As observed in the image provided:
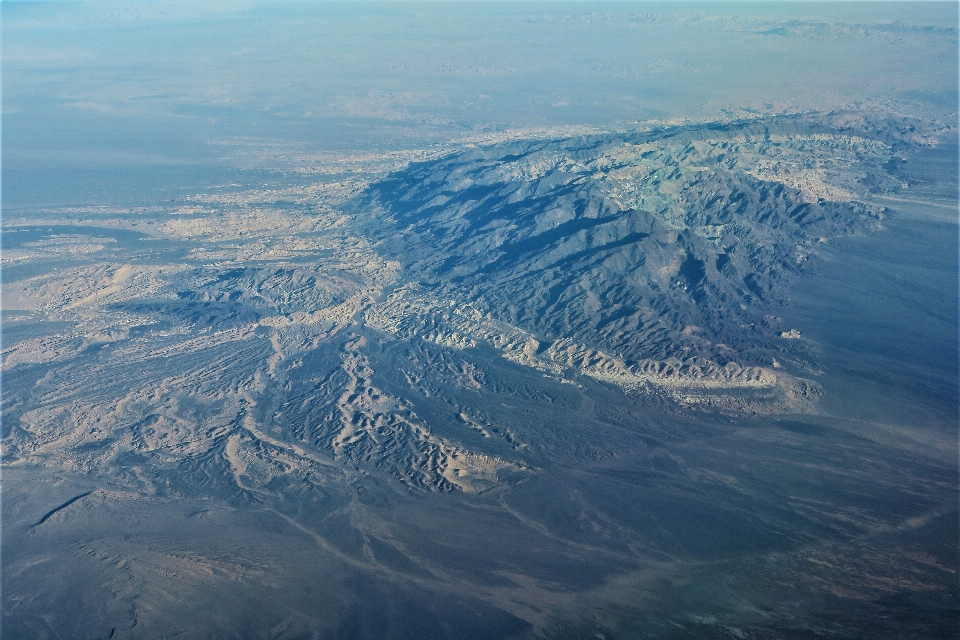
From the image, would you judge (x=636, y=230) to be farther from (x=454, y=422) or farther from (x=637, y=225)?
(x=454, y=422)

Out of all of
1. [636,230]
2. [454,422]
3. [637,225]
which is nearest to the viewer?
[454,422]

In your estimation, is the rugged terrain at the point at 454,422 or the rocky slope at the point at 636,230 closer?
the rugged terrain at the point at 454,422

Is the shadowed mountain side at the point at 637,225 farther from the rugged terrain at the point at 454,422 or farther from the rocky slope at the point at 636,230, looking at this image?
the rugged terrain at the point at 454,422

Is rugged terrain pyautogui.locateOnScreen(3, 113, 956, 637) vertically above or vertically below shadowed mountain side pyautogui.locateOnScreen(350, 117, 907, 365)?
below

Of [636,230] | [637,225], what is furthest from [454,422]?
[637,225]

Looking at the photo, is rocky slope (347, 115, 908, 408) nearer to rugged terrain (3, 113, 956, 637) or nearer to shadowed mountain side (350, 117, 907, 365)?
shadowed mountain side (350, 117, 907, 365)

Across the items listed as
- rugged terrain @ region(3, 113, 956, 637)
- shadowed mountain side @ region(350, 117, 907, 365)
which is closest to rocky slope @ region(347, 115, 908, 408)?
shadowed mountain side @ region(350, 117, 907, 365)

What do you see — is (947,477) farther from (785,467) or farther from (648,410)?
(648,410)

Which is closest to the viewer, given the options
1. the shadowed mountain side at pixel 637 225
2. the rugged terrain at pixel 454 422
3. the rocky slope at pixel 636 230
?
the rugged terrain at pixel 454 422

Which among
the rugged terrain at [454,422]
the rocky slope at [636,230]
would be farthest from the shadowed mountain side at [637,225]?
the rugged terrain at [454,422]

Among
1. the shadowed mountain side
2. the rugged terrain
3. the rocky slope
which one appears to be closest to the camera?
the rugged terrain

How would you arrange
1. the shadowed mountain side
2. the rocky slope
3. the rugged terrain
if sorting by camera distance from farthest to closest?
the shadowed mountain side → the rocky slope → the rugged terrain
